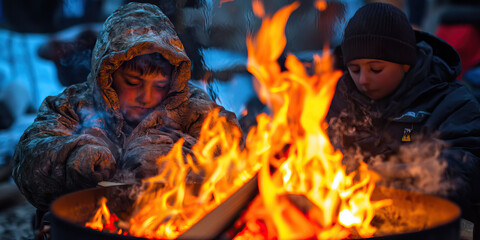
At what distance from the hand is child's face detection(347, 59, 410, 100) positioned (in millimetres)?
1696

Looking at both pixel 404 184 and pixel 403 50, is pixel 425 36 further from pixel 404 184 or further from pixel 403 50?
pixel 404 184

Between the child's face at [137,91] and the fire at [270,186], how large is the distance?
1.05 ft

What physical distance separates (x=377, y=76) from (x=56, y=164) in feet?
6.54

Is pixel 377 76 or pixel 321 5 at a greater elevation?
pixel 321 5

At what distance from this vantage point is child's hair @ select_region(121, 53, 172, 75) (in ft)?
7.15

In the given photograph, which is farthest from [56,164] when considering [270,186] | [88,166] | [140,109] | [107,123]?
[270,186]

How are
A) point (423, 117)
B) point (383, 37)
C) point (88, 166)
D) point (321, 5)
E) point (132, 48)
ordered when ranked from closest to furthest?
point (88, 166), point (132, 48), point (423, 117), point (383, 37), point (321, 5)

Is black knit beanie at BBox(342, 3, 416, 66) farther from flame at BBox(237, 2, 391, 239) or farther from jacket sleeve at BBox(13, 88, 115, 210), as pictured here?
jacket sleeve at BBox(13, 88, 115, 210)

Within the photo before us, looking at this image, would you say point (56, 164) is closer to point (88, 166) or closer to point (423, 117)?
point (88, 166)

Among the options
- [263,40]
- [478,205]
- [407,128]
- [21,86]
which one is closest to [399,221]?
[478,205]

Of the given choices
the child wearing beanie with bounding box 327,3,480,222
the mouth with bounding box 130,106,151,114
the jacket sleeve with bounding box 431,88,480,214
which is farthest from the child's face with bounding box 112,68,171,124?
the jacket sleeve with bounding box 431,88,480,214

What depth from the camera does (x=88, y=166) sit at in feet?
5.71

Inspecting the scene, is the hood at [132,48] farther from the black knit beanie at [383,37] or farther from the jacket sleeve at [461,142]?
the jacket sleeve at [461,142]

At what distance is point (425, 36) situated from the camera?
301cm
